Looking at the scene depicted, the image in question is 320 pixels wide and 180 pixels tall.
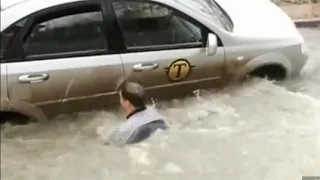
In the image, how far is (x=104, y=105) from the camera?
6.86 feet

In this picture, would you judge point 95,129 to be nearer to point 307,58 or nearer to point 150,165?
point 150,165

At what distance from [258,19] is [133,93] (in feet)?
2.57

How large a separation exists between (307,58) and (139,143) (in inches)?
39.7

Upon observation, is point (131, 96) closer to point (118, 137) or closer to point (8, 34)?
point (118, 137)

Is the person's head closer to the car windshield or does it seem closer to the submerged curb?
the car windshield

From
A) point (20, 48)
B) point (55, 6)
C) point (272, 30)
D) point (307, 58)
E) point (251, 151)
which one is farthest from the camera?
point (307, 58)

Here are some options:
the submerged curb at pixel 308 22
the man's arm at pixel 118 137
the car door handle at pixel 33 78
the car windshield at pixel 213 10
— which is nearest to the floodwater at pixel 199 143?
the man's arm at pixel 118 137

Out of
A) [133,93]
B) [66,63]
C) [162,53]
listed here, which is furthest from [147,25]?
[66,63]

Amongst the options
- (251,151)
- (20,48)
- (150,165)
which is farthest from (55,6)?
(251,151)

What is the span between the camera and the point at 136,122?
2.20m

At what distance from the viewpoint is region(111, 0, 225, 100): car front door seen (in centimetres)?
212

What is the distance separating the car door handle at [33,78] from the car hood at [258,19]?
90 cm

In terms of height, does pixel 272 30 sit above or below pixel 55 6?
below

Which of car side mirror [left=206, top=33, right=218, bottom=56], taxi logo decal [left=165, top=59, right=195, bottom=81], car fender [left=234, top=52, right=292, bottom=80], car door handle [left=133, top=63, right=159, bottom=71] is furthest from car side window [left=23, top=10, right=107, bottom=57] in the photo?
car fender [left=234, top=52, right=292, bottom=80]
